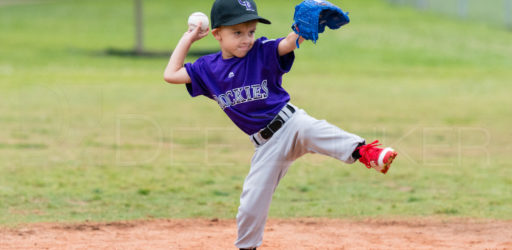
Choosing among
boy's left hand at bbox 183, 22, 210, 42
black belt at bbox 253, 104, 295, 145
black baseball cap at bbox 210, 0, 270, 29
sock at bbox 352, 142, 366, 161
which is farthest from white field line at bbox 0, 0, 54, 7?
sock at bbox 352, 142, 366, 161

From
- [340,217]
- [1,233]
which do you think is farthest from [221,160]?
[1,233]

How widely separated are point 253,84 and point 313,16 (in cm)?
59

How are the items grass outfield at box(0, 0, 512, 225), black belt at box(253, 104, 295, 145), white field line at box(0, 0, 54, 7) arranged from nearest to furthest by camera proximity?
1. black belt at box(253, 104, 295, 145)
2. grass outfield at box(0, 0, 512, 225)
3. white field line at box(0, 0, 54, 7)

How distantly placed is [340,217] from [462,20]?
3095 centimetres

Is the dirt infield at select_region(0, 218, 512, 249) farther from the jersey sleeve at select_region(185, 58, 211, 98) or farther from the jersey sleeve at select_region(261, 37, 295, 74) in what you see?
the jersey sleeve at select_region(261, 37, 295, 74)

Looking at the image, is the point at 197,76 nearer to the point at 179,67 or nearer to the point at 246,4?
the point at 179,67

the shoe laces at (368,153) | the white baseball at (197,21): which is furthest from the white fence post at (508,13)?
the shoe laces at (368,153)

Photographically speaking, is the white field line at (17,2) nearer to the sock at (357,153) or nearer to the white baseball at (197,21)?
the white baseball at (197,21)

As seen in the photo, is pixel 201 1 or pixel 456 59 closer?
pixel 456 59

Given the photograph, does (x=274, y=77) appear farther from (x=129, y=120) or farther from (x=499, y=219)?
(x=129, y=120)

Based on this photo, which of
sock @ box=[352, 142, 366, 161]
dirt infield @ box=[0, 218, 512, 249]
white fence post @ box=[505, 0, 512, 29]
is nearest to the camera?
sock @ box=[352, 142, 366, 161]

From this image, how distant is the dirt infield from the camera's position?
18.8 ft

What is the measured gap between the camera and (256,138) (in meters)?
4.62

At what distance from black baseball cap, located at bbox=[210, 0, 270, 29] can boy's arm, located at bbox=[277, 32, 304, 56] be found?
231 millimetres
